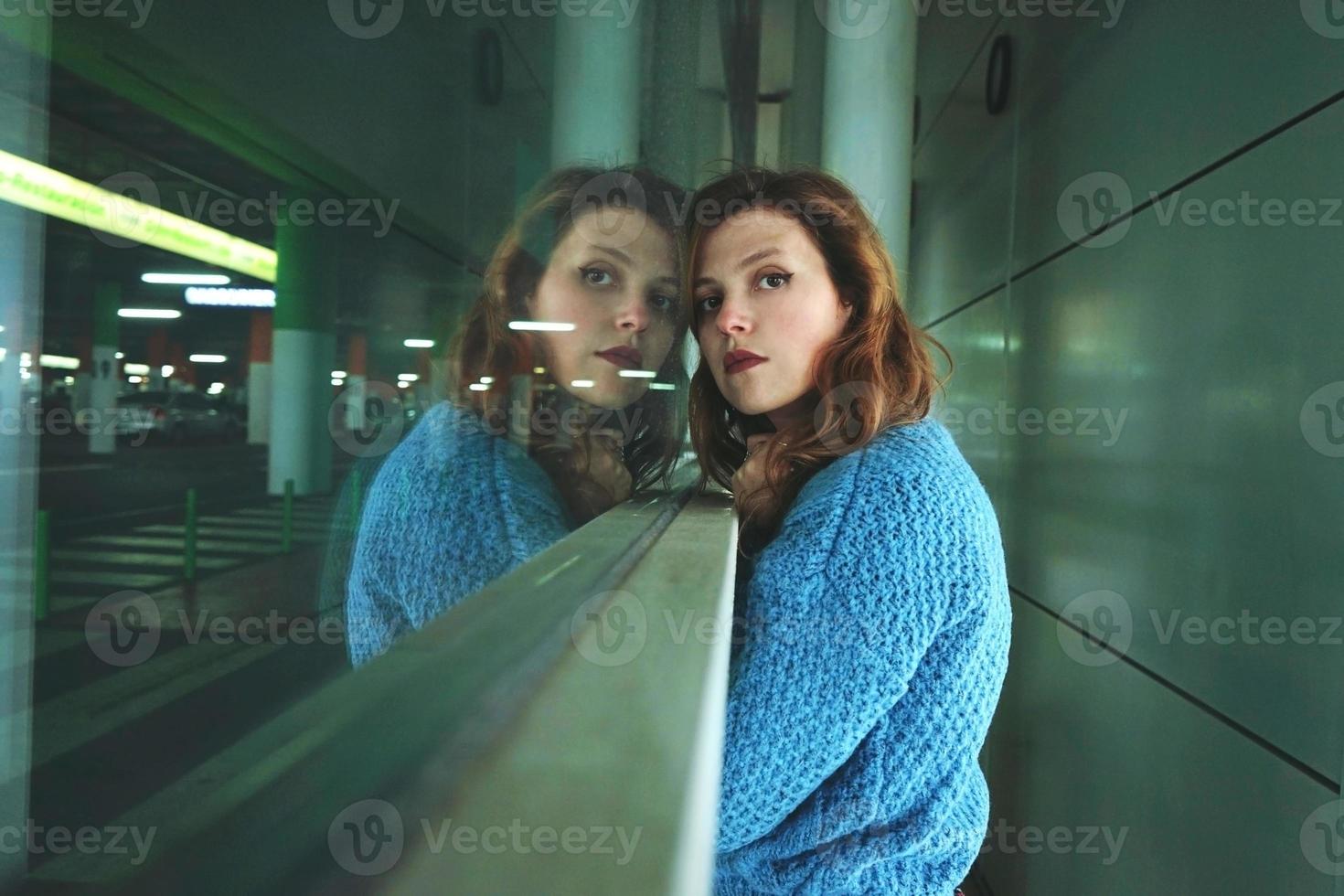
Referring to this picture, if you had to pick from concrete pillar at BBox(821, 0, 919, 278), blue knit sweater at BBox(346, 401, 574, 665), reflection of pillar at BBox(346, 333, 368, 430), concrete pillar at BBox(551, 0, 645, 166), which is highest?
concrete pillar at BBox(821, 0, 919, 278)

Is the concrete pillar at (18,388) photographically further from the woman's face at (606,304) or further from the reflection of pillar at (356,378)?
the woman's face at (606,304)

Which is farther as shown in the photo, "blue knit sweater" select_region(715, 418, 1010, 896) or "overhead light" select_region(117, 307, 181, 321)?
"blue knit sweater" select_region(715, 418, 1010, 896)

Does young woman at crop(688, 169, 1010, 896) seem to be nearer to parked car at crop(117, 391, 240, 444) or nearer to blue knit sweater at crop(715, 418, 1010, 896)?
blue knit sweater at crop(715, 418, 1010, 896)

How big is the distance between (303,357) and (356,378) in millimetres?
54

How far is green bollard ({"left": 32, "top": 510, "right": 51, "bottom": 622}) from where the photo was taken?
1.48 ft

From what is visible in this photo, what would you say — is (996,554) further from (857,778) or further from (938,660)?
(857,778)

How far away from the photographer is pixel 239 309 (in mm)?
439

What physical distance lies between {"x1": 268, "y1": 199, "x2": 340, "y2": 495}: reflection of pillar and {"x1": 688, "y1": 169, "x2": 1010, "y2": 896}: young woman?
81cm

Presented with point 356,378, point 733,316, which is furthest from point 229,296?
point 733,316

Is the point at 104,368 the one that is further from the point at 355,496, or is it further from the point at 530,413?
the point at 530,413

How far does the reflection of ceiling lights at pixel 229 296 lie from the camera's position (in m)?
0.42

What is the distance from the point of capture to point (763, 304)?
183 centimetres

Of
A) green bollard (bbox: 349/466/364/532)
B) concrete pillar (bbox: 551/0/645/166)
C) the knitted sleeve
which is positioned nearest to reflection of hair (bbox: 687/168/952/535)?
the knitted sleeve

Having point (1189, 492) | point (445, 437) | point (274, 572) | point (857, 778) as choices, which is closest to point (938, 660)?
point (857, 778)
